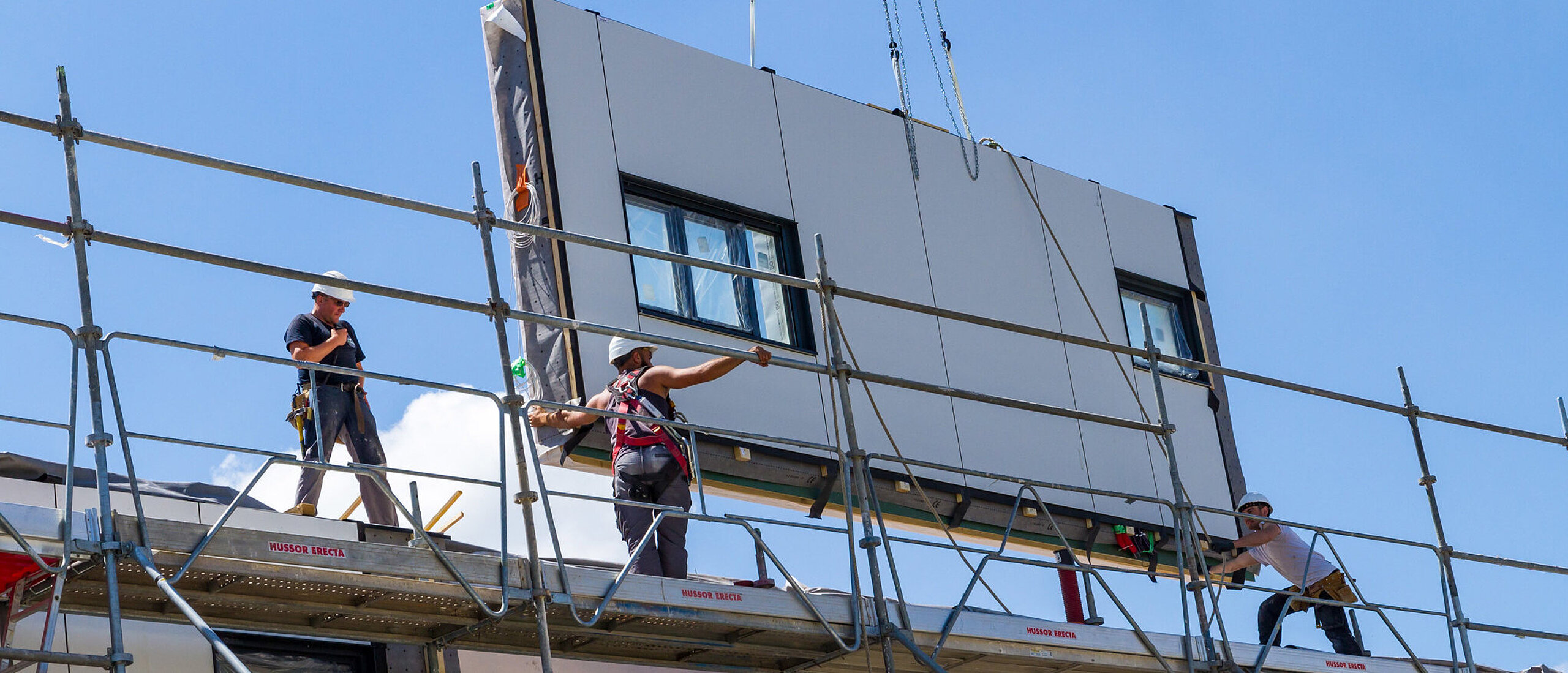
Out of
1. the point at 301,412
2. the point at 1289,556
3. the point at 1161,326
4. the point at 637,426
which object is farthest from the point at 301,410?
the point at 1161,326

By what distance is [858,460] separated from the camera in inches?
409

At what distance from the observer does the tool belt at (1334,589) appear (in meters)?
13.3

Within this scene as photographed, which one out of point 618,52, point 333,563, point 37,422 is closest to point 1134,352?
point 618,52

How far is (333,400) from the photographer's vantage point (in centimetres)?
1041

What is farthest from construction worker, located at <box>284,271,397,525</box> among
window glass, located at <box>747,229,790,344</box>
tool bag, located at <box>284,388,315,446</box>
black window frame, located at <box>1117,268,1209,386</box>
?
black window frame, located at <box>1117,268,1209,386</box>

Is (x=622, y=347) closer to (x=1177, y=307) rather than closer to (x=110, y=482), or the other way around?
(x=110, y=482)

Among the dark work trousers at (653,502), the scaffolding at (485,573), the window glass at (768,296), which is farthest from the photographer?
the window glass at (768,296)

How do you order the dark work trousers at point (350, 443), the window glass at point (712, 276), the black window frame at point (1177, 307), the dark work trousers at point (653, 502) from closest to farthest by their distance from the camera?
the dark work trousers at point (653, 502) → the dark work trousers at point (350, 443) → the window glass at point (712, 276) → the black window frame at point (1177, 307)

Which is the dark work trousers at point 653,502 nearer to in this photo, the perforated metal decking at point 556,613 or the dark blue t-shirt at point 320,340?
the perforated metal decking at point 556,613

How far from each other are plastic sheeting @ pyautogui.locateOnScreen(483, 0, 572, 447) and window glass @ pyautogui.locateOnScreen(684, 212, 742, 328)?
1.31 m

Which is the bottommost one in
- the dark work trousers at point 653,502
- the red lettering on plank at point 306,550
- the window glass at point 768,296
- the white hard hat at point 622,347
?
the red lettering on plank at point 306,550

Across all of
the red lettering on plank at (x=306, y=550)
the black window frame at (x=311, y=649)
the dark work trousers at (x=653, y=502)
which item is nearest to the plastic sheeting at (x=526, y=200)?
the dark work trousers at (x=653, y=502)

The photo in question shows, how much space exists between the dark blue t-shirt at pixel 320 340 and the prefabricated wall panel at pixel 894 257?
74.0 inches

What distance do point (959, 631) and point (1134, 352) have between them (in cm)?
277
